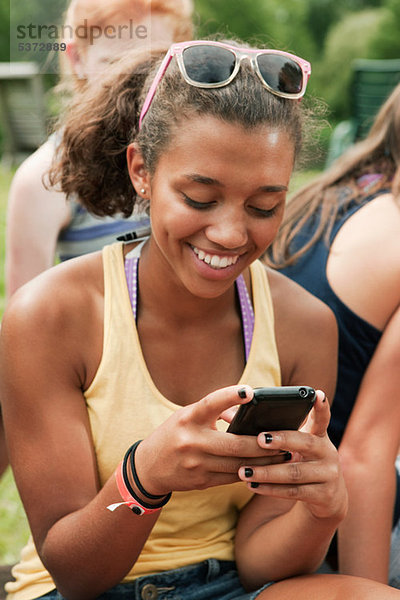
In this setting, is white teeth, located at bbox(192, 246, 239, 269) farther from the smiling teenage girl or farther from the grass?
the grass

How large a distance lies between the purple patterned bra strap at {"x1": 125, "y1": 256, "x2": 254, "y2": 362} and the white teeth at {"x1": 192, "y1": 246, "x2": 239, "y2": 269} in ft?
0.80

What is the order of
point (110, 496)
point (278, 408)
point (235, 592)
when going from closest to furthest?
point (278, 408), point (110, 496), point (235, 592)

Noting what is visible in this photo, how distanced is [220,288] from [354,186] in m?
0.85

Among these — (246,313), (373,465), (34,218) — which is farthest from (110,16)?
(373,465)

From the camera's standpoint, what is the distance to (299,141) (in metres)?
1.88

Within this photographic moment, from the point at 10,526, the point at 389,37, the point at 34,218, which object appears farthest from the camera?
the point at 389,37

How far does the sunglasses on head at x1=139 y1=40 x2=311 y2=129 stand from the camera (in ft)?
5.62

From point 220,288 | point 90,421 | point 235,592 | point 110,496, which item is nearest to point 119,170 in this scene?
point 220,288

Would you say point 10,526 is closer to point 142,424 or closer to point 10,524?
point 10,524

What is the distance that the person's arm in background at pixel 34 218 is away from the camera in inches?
105

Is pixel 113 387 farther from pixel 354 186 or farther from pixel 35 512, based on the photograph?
pixel 354 186

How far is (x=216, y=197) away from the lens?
1.70 m

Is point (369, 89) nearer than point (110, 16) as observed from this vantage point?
No

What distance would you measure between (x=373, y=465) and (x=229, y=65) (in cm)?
110
